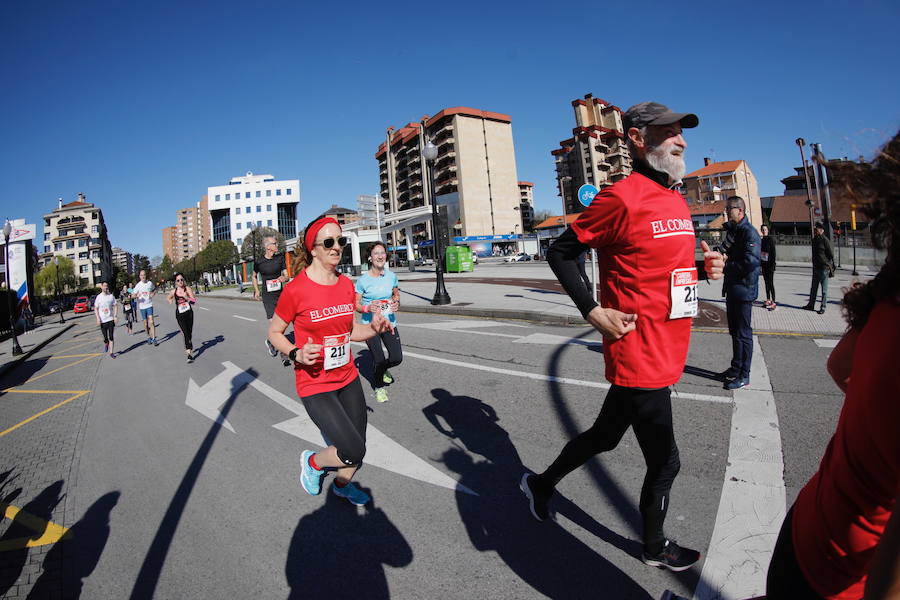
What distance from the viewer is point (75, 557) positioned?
115 inches

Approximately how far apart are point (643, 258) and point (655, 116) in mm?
706

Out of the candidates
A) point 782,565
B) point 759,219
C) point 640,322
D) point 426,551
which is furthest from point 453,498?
point 759,219

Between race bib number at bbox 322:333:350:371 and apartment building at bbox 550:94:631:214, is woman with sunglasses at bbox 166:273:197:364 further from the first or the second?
apartment building at bbox 550:94:631:214

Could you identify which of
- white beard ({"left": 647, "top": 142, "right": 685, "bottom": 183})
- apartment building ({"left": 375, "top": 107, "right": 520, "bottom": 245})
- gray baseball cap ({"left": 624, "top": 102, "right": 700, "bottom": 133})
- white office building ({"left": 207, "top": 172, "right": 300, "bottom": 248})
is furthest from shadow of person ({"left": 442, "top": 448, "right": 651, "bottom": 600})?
white office building ({"left": 207, "top": 172, "right": 300, "bottom": 248})

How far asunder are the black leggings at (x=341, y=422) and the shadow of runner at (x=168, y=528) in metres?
1.19

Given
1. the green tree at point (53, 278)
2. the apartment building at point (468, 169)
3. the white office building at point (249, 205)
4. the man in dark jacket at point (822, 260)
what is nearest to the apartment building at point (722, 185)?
the apartment building at point (468, 169)

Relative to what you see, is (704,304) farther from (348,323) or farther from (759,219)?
(759,219)

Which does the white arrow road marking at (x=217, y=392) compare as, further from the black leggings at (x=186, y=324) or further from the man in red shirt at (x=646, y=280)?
the man in red shirt at (x=646, y=280)

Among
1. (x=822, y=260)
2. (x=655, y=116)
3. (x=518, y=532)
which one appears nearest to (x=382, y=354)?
(x=518, y=532)

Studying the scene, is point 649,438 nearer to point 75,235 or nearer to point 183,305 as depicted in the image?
point 183,305

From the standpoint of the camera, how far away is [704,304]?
1121 cm

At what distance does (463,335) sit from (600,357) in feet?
10.9

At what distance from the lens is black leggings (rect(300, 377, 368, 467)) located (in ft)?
10.0

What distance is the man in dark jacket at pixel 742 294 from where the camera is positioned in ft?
16.3
